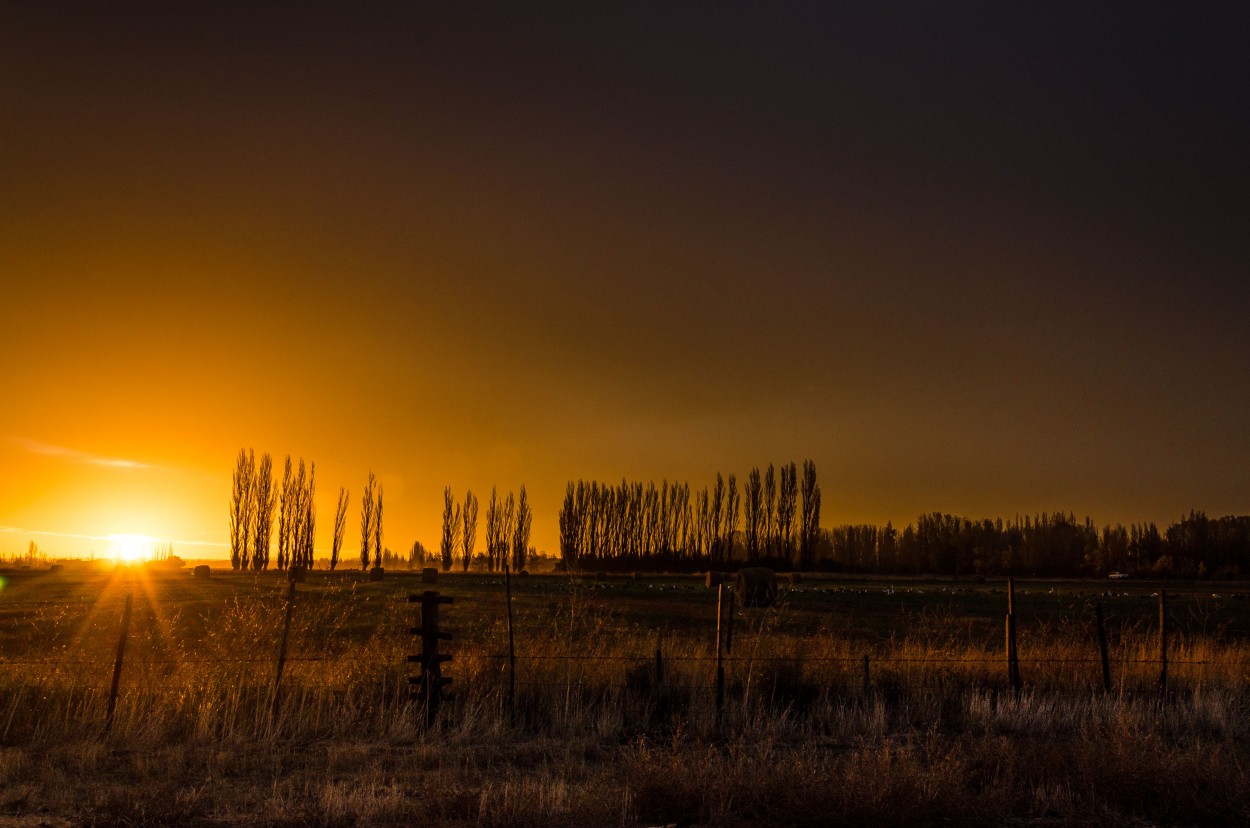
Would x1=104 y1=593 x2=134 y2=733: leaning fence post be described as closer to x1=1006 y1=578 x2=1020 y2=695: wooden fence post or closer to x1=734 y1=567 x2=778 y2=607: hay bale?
x1=1006 y1=578 x2=1020 y2=695: wooden fence post

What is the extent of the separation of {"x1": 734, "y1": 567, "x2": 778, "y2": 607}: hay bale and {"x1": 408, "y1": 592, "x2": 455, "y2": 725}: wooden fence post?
32.7m

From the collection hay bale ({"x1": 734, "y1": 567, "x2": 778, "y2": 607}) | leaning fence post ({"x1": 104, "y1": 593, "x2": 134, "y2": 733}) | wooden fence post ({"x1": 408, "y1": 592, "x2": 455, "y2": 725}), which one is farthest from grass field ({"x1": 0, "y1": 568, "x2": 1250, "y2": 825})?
hay bale ({"x1": 734, "y1": 567, "x2": 778, "y2": 607})

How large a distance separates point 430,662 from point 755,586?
34.6 meters

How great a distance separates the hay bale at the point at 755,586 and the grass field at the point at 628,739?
26825 mm

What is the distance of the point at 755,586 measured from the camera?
4669 cm

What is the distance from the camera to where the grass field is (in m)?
8.93

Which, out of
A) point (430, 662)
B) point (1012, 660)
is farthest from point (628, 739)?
point (1012, 660)

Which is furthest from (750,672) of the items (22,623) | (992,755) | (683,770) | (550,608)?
(22,623)

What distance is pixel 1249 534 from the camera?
116 meters

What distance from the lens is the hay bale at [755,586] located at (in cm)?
4566

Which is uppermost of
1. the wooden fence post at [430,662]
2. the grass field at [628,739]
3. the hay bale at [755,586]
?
the wooden fence post at [430,662]

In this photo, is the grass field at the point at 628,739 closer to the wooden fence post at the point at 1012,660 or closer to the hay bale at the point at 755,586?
the wooden fence post at the point at 1012,660

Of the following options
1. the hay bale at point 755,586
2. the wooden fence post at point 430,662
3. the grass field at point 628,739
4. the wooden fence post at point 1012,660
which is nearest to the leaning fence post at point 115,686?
the grass field at point 628,739

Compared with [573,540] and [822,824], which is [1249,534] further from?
[822,824]
